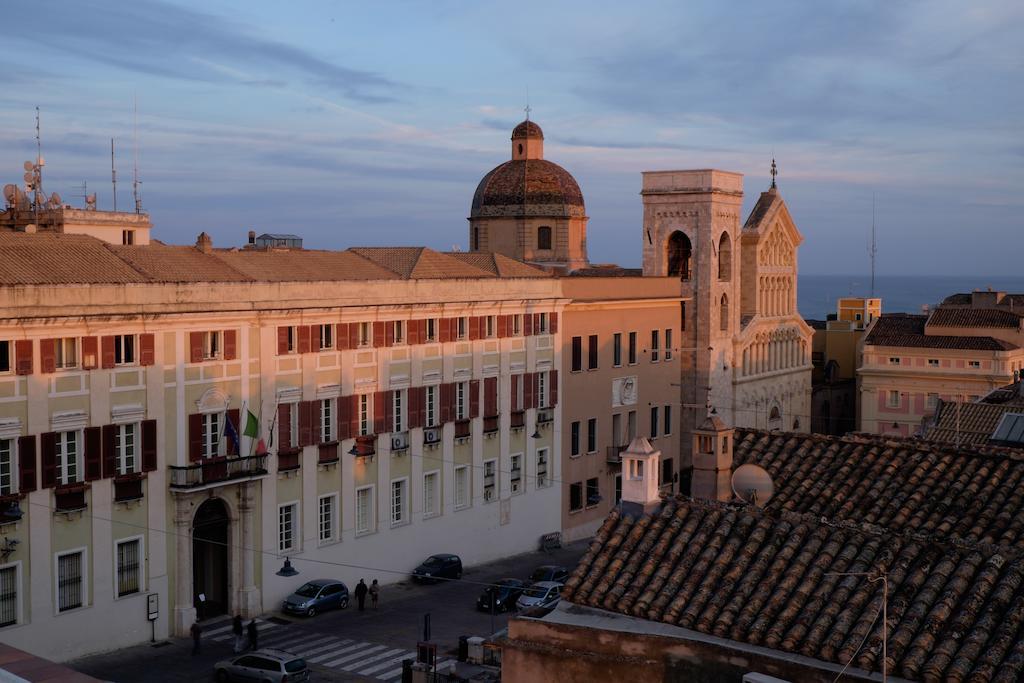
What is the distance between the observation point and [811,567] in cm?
1655

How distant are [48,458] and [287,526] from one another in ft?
30.4

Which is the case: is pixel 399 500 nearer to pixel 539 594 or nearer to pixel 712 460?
pixel 539 594

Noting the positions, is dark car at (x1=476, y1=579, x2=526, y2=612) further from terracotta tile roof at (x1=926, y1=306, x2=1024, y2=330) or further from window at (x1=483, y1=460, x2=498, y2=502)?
terracotta tile roof at (x1=926, y1=306, x2=1024, y2=330)

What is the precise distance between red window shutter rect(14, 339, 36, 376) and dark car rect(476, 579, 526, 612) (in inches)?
577

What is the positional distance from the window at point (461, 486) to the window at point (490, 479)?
1.09 m

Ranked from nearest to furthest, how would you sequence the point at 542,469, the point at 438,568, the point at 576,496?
Result: 1. the point at 438,568
2. the point at 542,469
3. the point at 576,496

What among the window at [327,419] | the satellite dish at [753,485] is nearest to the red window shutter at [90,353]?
the window at [327,419]

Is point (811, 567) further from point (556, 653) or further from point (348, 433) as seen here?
point (348, 433)

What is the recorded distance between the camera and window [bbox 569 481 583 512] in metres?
54.5

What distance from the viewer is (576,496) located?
5494 cm

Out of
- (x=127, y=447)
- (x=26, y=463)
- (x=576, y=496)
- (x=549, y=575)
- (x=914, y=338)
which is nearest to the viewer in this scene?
(x=26, y=463)

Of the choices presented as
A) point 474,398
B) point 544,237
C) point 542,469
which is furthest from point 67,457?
point 544,237

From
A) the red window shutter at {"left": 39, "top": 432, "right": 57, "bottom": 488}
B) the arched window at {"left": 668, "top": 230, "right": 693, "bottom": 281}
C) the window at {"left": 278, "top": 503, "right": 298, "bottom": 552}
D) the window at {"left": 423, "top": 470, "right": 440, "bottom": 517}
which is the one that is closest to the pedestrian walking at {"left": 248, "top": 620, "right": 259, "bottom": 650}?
the window at {"left": 278, "top": 503, "right": 298, "bottom": 552}

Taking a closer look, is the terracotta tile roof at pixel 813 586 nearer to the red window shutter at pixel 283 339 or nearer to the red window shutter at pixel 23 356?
the red window shutter at pixel 23 356
